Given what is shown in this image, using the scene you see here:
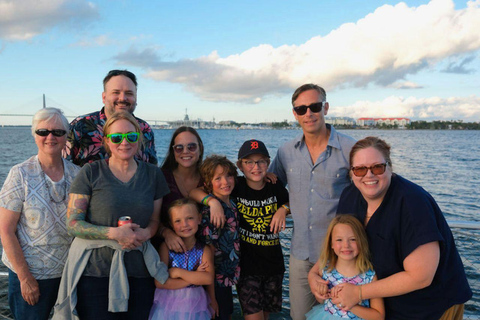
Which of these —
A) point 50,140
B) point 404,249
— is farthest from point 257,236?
point 50,140

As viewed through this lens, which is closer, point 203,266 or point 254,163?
point 203,266

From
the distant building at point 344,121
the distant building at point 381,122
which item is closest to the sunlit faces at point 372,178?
the distant building at point 344,121

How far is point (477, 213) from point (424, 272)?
483 inches

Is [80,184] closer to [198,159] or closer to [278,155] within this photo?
[198,159]

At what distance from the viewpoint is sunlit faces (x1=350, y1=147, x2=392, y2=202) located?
2338 mm

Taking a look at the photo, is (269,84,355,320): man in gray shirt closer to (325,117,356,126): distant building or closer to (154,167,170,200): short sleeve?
(154,167,170,200): short sleeve

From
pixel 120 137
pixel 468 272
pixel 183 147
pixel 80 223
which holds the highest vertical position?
pixel 120 137

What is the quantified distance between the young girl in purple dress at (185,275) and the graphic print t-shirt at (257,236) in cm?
47

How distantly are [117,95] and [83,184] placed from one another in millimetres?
1254

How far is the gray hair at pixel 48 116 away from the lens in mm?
2689

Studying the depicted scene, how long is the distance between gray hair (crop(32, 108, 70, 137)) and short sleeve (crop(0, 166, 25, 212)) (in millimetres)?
368

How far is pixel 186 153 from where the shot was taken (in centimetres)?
328

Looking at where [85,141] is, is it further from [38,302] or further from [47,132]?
[38,302]

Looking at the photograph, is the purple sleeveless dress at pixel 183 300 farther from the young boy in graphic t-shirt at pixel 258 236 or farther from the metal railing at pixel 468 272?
the metal railing at pixel 468 272
